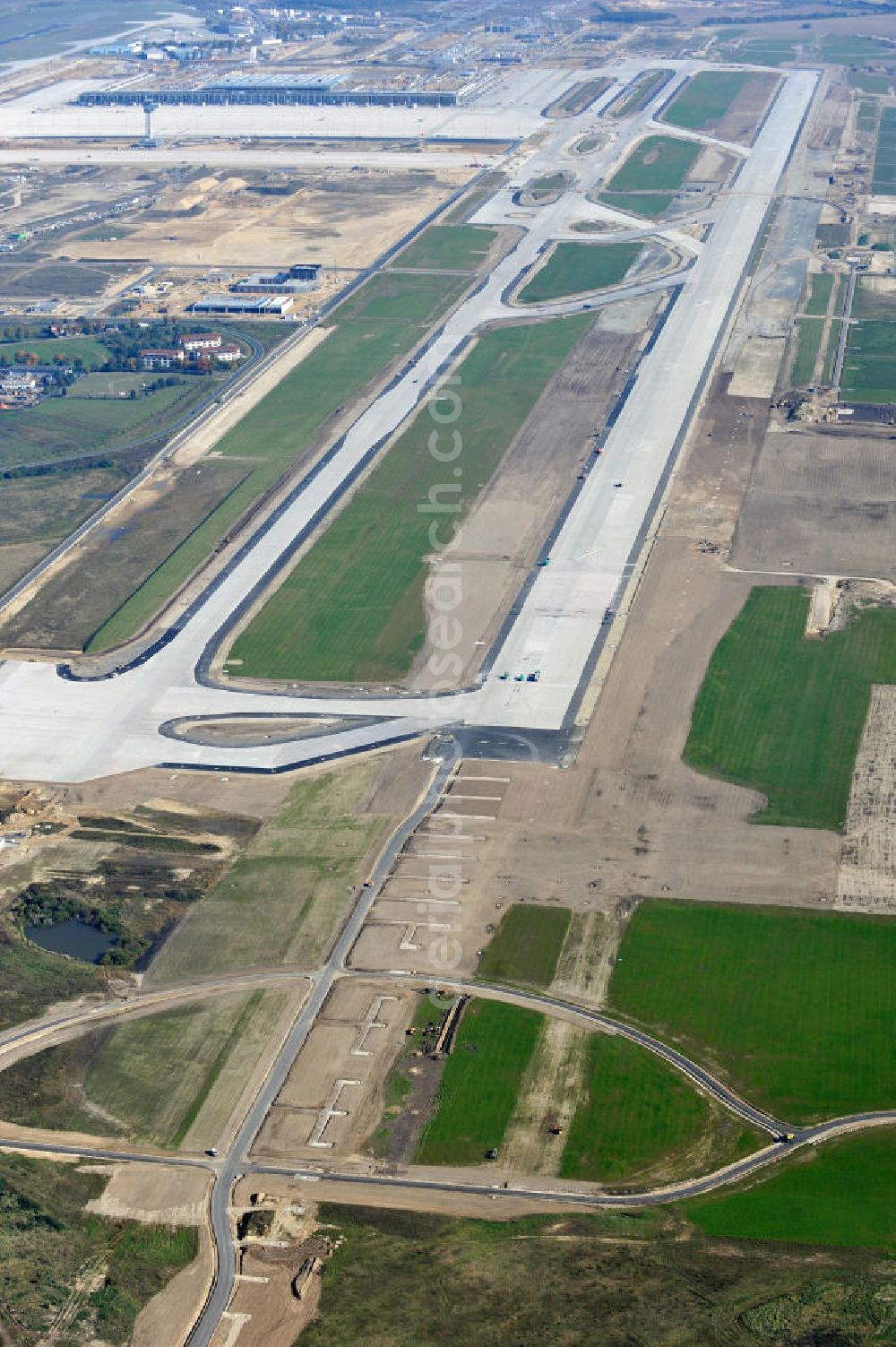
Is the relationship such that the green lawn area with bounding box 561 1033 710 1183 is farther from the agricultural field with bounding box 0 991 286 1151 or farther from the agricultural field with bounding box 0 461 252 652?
the agricultural field with bounding box 0 461 252 652

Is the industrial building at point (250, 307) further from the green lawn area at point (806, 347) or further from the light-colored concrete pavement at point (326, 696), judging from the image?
the green lawn area at point (806, 347)

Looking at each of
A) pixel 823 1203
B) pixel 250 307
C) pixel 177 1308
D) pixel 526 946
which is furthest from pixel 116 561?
pixel 823 1203

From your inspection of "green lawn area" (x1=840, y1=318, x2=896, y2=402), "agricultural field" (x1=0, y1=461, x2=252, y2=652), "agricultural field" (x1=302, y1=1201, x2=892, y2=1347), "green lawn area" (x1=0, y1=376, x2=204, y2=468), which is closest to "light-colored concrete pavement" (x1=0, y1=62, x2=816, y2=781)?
"agricultural field" (x1=0, y1=461, x2=252, y2=652)

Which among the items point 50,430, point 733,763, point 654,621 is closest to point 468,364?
point 50,430

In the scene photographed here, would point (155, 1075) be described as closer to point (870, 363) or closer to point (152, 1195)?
point (152, 1195)

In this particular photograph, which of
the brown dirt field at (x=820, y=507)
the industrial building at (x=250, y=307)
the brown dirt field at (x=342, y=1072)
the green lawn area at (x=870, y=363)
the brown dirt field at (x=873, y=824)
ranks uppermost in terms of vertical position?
the industrial building at (x=250, y=307)

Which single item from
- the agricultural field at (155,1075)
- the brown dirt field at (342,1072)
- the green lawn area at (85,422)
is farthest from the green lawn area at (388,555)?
the agricultural field at (155,1075)
